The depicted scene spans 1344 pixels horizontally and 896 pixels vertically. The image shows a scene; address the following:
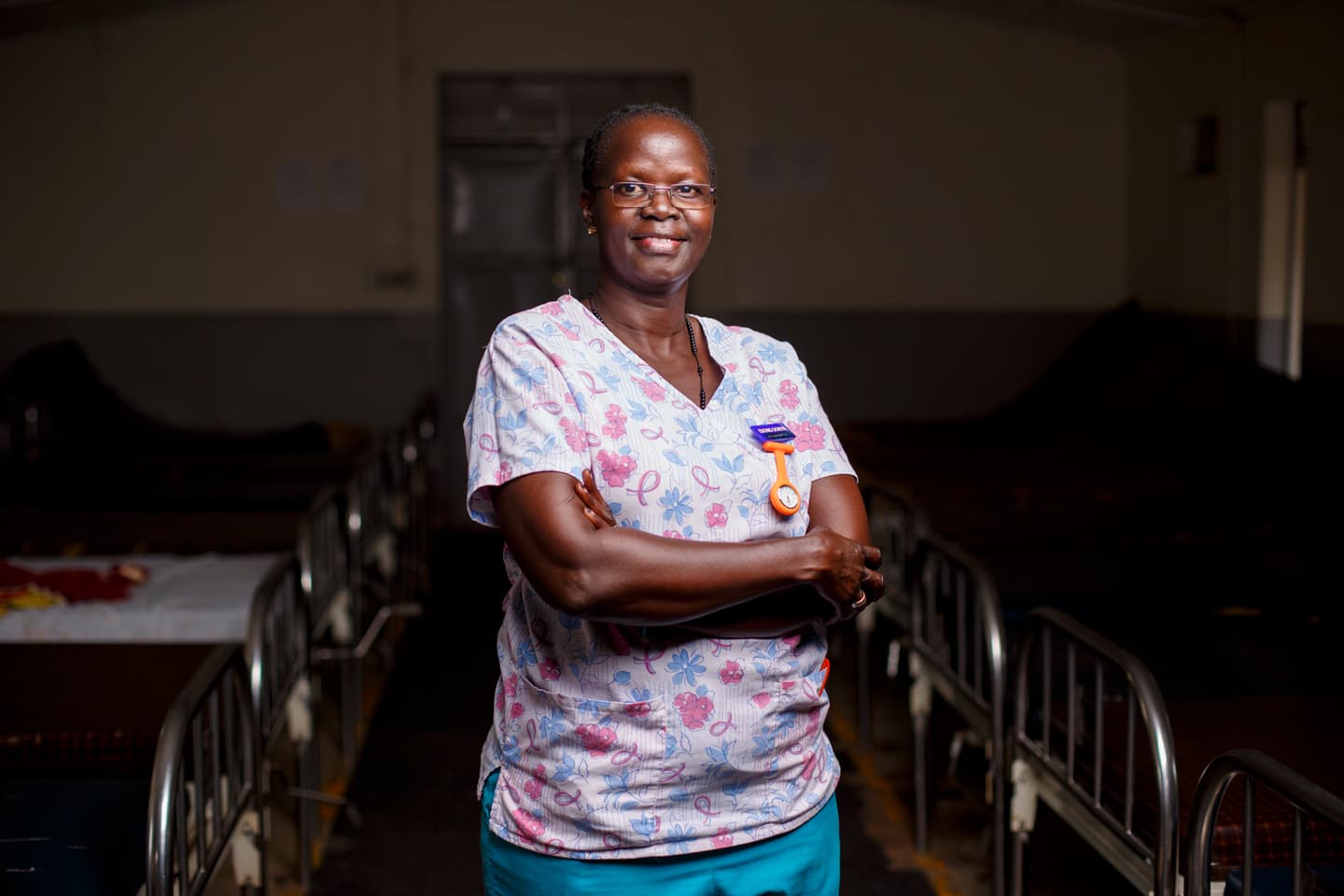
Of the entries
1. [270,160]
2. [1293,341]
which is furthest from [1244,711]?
[270,160]

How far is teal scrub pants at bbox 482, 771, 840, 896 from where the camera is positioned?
1.43 m

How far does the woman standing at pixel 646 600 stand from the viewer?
1399mm

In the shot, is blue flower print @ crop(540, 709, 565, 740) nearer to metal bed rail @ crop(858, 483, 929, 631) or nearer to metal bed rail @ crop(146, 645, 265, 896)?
metal bed rail @ crop(146, 645, 265, 896)

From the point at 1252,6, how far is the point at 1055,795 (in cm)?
465

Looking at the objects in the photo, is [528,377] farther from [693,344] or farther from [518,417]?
[693,344]

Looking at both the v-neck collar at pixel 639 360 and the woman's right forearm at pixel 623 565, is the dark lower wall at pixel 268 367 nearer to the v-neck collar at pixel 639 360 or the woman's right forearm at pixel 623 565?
the v-neck collar at pixel 639 360

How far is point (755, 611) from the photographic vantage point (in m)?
1.45

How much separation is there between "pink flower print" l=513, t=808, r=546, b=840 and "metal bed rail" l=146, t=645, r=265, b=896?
0.82m

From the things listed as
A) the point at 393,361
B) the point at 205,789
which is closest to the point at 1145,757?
the point at 205,789

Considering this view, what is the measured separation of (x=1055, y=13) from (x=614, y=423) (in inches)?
261

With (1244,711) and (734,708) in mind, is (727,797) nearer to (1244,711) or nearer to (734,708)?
(734,708)

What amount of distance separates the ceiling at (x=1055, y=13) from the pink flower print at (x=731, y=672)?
5761 millimetres

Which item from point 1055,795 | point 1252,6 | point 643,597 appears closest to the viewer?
point 643,597

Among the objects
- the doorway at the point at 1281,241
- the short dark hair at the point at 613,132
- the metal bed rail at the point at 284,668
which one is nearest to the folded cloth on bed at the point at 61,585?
the metal bed rail at the point at 284,668
